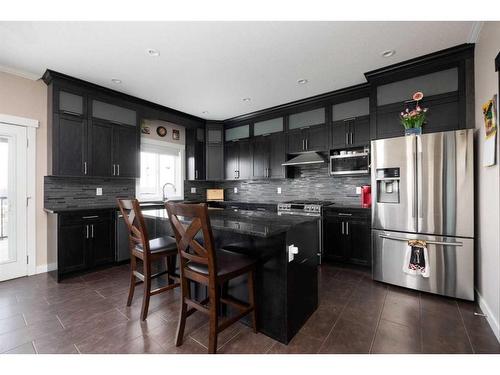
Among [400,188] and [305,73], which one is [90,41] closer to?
[305,73]

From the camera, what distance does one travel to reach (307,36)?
2.29 meters

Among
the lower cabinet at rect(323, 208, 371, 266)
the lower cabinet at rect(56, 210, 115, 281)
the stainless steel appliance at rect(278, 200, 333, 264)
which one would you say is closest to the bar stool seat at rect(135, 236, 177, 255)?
the lower cabinet at rect(56, 210, 115, 281)

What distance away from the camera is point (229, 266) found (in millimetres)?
1632

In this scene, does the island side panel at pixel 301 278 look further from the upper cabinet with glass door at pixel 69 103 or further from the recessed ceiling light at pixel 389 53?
the upper cabinet with glass door at pixel 69 103

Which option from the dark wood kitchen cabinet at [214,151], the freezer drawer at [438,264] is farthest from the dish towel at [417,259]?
the dark wood kitchen cabinet at [214,151]

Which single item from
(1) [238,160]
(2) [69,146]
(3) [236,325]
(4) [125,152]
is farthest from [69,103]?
(3) [236,325]

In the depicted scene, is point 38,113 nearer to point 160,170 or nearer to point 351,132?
point 160,170

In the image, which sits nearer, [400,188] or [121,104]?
[400,188]

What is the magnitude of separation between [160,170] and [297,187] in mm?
2794

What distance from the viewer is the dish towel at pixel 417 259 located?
2.44 m
